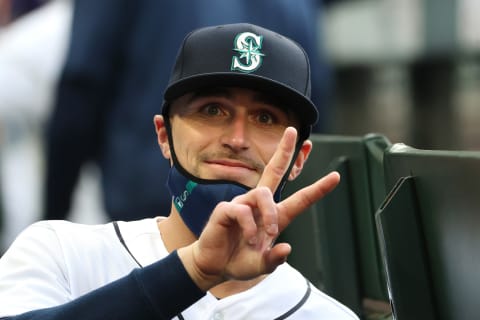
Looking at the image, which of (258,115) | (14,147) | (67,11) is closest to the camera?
(258,115)

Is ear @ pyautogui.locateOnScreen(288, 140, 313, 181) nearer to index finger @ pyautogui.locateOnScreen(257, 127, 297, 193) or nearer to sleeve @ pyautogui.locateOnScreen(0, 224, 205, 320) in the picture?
index finger @ pyautogui.locateOnScreen(257, 127, 297, 193)

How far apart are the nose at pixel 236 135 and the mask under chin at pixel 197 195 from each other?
73mm

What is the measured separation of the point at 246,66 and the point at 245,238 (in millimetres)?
562

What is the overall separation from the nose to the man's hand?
1.13 ft

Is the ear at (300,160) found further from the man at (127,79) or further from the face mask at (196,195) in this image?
the man at (127,79)

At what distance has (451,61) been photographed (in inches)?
609

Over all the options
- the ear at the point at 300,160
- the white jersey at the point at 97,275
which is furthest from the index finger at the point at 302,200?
the ear at the point at 300,160

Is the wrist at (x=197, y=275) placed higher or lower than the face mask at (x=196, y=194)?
lower

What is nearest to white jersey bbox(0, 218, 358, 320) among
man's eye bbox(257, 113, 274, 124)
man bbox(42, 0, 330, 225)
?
man's eye bbox(257, 113, 274, 124)

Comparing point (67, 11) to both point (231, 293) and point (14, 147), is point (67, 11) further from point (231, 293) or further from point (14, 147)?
point (231, 293)

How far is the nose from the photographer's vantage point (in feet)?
8.25

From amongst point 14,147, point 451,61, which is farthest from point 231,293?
point 451,61

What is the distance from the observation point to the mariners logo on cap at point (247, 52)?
257 cm

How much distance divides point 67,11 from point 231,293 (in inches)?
109
